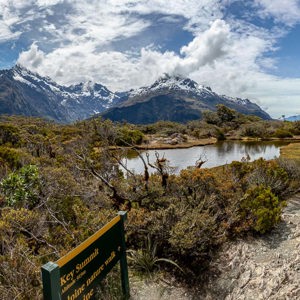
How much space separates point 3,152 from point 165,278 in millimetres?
14603

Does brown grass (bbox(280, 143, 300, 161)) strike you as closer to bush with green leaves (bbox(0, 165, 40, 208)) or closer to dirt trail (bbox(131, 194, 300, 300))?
dirt trail (bbox(131, 194, 300, 300))

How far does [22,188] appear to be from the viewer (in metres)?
9.98

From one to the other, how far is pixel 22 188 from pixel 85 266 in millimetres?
6565

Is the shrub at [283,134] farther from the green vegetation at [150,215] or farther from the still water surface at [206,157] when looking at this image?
the green vegetation at [150,215]

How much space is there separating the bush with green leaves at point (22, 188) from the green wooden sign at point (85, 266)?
18.3 ft

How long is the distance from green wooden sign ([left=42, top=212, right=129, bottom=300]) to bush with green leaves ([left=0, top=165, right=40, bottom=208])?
558 centimetres

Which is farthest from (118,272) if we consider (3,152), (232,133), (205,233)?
(232,133)

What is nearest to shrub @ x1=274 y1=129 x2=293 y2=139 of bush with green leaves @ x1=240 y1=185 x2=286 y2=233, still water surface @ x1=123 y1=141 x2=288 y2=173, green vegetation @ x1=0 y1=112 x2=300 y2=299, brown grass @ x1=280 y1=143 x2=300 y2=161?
still water surface @ x1=123 y1=141 x2=288 y2=173

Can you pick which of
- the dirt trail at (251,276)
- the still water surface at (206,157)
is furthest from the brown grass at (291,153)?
the dirt trail at (251,276)

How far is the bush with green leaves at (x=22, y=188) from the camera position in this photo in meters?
9.88

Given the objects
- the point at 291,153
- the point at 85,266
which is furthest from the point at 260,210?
the point at 291,153

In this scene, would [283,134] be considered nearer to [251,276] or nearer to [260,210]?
[260,210]

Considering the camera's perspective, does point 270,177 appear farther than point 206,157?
No

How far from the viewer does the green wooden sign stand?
357cm
